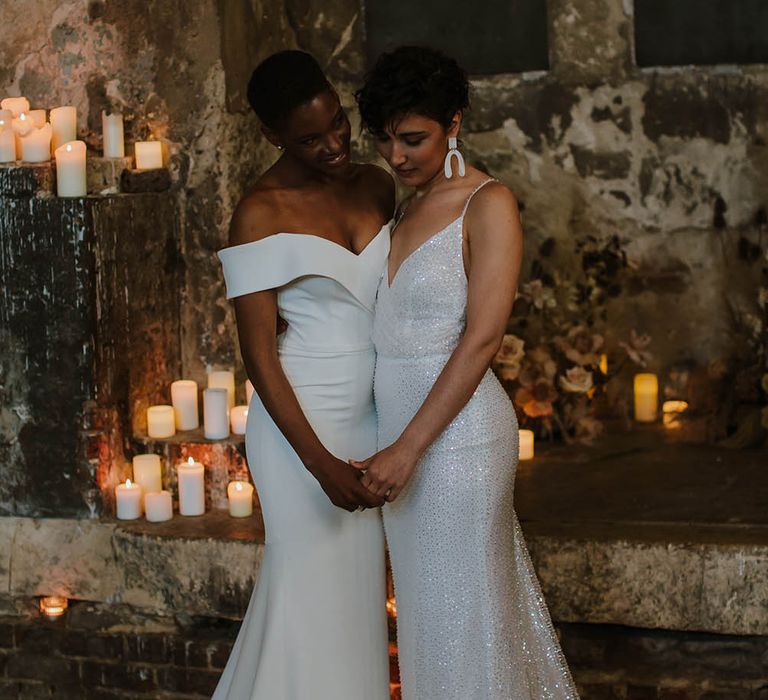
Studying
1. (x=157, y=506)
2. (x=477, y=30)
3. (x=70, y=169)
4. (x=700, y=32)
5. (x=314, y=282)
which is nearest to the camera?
(x=314, y=282)

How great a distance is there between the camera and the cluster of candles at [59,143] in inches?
148

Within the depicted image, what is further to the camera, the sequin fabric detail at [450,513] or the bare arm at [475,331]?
the sequin fabric detail at [450,513]

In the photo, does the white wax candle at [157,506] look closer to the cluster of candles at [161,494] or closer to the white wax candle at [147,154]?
the cluster of candles at [161,494]

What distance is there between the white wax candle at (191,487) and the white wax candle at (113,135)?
0.89 meters

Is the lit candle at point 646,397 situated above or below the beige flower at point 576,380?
below

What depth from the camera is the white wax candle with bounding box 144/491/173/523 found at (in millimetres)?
3846

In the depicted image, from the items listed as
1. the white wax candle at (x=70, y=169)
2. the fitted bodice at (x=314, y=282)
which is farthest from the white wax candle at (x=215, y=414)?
the fitted bodice at (x=314, y=282)

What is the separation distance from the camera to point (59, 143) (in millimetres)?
3893

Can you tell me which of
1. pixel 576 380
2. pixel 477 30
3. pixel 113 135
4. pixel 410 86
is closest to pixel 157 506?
pixel 113 135

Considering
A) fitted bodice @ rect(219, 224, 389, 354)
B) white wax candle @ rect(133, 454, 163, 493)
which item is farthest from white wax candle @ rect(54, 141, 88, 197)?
fitted bodice @ rect(219, 224, 389, 354)

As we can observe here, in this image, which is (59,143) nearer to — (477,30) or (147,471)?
(147,471)

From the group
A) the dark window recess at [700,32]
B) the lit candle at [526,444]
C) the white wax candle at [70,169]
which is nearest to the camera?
the white wax candle at [70,169]

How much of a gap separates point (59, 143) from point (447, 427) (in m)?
1.73

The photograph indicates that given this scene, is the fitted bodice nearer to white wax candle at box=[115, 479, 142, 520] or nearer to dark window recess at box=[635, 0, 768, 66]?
white wax candle at box=[115, 479, 142, 520]
